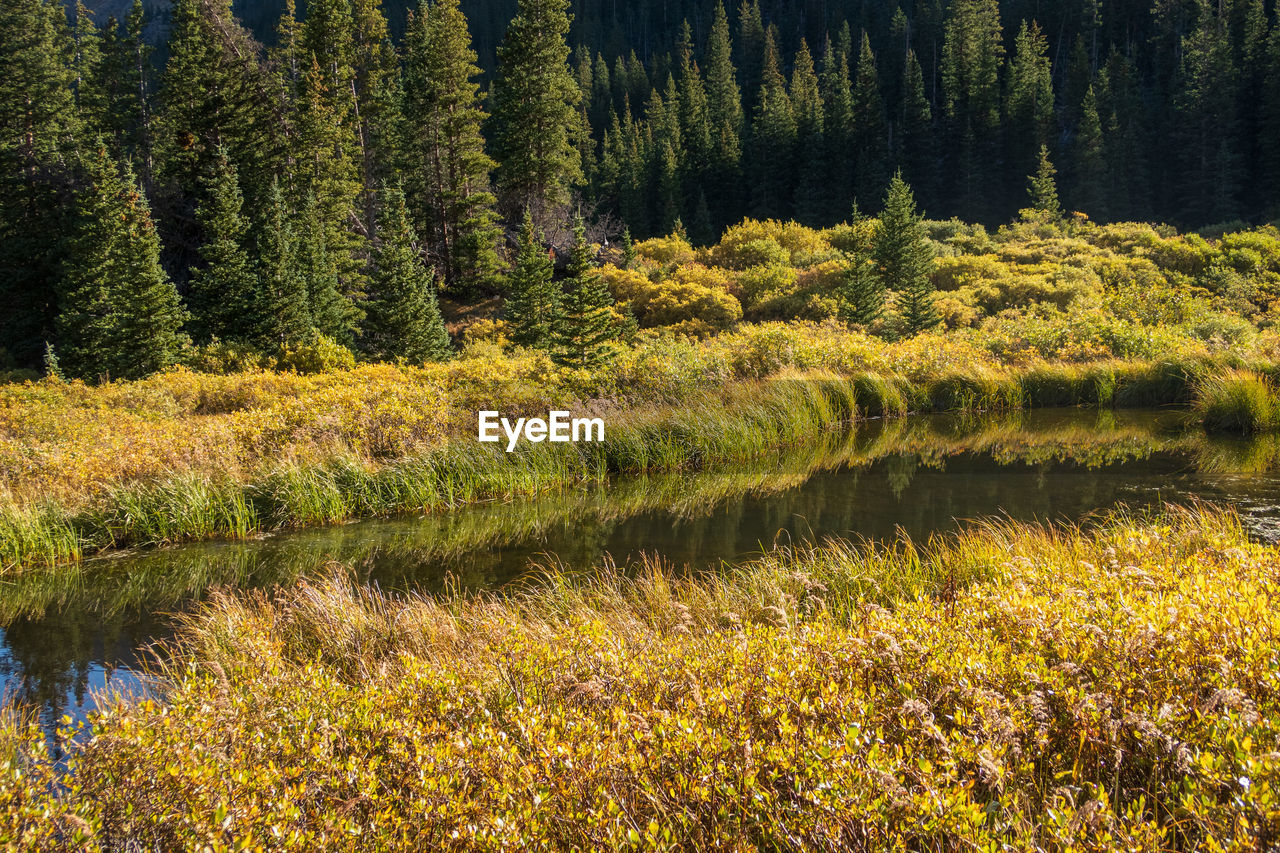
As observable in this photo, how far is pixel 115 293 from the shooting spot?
28.2m

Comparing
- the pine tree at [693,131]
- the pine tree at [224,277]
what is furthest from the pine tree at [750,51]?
the pine tree at [224,277]

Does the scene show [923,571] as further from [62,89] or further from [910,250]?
[62,89]

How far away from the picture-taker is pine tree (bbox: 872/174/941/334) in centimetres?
2781

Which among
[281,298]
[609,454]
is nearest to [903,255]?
[609,454]

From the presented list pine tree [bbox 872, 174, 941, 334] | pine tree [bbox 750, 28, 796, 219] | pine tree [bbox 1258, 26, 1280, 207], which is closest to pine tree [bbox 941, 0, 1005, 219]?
pine tree [bbox 750, 28, 796, 219]

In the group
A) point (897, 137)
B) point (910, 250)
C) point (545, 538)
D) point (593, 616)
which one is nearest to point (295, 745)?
point (593, 616)

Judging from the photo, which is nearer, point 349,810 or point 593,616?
point 349,810

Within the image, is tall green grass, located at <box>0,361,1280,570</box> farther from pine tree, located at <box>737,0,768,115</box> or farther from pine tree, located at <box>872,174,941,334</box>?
pine tree, located at <box>737,0,768,115</box>

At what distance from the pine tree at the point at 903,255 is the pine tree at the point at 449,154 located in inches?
707

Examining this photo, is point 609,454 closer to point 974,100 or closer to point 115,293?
point 115,293

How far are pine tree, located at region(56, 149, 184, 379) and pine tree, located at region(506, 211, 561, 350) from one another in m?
11.9

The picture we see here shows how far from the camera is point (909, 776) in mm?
2979

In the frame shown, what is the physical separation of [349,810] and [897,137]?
71.3 m

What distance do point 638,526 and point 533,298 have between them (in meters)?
19.4
